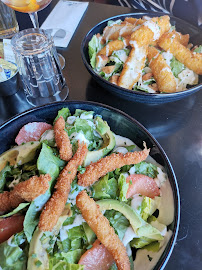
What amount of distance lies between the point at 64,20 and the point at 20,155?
118 cm

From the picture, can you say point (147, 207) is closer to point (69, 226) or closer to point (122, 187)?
point (122, 187)

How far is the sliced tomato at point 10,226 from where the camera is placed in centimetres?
70

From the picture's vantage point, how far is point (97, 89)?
1294mm

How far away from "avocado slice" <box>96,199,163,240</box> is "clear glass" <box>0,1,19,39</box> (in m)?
1.33

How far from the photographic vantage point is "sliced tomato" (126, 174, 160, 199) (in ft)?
2.67

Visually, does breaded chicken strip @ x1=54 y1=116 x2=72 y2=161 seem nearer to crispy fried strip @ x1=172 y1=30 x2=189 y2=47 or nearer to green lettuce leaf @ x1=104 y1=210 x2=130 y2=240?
green lettuce leaf @ x1=104 y1=210 x2=130 y2=240

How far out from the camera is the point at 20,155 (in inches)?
32.1

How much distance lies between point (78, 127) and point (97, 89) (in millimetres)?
450

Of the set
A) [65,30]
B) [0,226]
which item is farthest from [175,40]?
[0,226]

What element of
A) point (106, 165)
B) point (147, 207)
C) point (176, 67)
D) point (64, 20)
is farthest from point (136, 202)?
point (64, 20)

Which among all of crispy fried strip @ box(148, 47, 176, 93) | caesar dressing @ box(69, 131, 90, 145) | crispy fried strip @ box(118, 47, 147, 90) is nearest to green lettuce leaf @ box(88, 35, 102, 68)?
crispy fried strip @ box(118, 47, 147, 90)

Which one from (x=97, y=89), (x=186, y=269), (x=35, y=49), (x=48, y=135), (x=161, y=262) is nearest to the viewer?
(x=161, y=262)

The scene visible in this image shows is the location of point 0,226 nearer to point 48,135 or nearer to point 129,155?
point 48,135

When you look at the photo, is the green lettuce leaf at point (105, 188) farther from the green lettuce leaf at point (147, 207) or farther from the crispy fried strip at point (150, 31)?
the crispy fried strip at point (150, 31)
